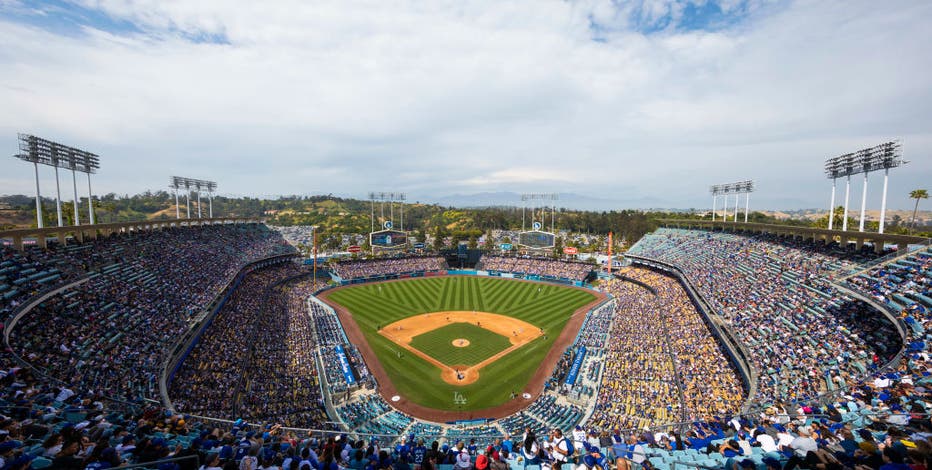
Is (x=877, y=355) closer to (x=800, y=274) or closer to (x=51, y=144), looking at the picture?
(x=800, y=274)

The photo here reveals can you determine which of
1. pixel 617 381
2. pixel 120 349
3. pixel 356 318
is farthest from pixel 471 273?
pixel 120 349

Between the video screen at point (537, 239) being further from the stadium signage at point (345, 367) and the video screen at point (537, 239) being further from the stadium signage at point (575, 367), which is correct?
the stadium signage at point (345, 367)

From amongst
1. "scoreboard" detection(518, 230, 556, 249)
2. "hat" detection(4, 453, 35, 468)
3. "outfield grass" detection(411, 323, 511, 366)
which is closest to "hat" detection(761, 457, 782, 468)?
"hat" detection(4, 453, 35, 468)

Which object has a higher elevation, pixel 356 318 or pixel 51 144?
pixel 51 144

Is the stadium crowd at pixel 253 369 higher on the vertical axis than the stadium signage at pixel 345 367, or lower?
higher

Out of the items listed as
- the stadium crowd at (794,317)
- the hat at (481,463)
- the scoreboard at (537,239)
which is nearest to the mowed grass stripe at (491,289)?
the scoreboard at (537,239)

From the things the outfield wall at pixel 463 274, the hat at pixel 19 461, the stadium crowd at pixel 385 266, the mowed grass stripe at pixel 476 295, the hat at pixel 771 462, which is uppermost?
the hat at pixel 19 461
